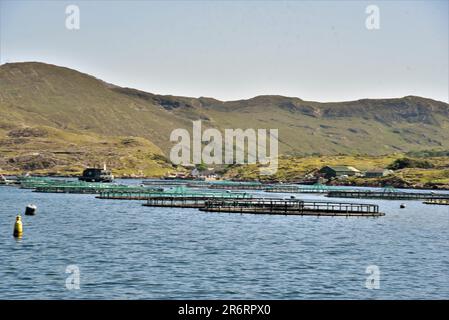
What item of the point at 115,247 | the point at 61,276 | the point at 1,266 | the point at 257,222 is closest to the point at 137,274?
the point at 61,276

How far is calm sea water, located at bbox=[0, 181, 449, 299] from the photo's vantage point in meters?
56.3

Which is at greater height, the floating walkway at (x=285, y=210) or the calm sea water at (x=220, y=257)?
the floating walkway at (x=285, y=210)

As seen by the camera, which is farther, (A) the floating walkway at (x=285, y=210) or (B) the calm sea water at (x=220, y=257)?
(A) the floating walkway at (x=285, y=210)

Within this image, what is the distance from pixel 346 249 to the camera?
291 ft

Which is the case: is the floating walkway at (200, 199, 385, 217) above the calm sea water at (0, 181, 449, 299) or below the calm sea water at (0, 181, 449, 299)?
above

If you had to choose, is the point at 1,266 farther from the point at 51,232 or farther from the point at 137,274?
the point at 51,232

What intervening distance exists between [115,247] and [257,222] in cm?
4857

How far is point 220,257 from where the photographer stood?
76.9 meters

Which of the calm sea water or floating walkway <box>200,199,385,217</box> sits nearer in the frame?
the calm sea water

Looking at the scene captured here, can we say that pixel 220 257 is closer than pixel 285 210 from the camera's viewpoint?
Yes

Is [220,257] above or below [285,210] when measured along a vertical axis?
below

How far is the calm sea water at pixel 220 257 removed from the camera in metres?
56.3
